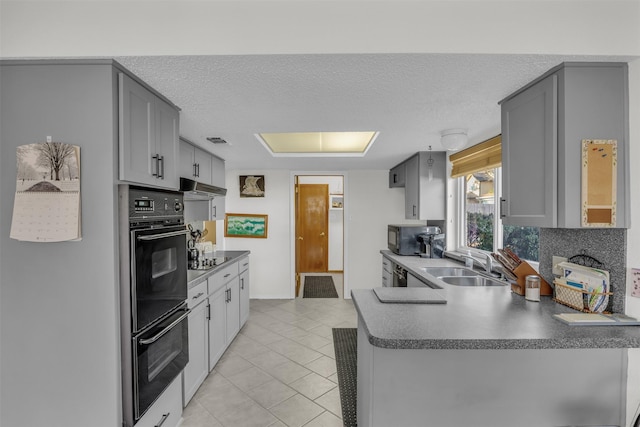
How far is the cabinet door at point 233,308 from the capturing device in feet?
10.0

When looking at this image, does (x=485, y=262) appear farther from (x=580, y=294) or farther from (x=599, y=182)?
(x=599, y=182)

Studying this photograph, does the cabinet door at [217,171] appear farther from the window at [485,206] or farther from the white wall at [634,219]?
the white wall at [634,219]

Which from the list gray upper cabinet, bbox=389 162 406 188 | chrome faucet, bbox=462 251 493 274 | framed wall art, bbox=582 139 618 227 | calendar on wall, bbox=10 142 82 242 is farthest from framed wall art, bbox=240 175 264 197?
framed wall art, bbox=582 139 618 227

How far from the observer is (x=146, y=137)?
1578 millimetres

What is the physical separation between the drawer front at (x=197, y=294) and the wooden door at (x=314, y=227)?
4.40 meters

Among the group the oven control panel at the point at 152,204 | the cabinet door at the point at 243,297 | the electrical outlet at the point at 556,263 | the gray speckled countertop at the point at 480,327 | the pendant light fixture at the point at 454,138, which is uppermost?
the pendant light fixture at the point at 454,138

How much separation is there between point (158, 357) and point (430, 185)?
315cm

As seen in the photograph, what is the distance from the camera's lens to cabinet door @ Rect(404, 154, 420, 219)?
3559mm

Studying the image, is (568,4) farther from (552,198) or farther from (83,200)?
(83,200)

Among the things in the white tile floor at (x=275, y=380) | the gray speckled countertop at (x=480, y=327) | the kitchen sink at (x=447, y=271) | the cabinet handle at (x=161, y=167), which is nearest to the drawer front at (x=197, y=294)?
the white tile floor at (x=275, y=380)

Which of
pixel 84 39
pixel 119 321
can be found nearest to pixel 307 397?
pixel 119 321

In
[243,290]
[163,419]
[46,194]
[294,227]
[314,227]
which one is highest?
[46,194]

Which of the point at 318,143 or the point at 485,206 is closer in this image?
the point at 485,206

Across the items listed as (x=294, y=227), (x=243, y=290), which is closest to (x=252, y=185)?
(x=294, y=227)
